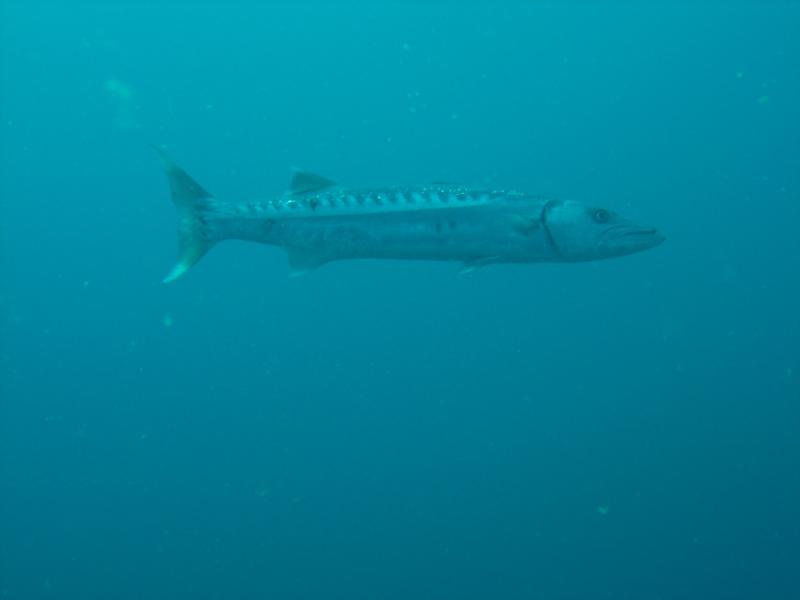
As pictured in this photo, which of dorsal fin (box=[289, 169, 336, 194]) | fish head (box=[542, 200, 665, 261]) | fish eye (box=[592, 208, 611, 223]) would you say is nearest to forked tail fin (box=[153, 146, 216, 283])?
dorsal fin (box=[289, 169, 336, 194])

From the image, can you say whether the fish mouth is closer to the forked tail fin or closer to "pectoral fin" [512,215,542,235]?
"pectoral fin" [512,215,542,235]

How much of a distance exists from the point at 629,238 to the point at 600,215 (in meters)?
0.27

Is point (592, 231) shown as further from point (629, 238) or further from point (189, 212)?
point (189, 212)

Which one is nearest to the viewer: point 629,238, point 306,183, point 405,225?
point 629,238

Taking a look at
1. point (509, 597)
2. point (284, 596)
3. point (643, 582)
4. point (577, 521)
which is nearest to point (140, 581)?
point (284, 596)

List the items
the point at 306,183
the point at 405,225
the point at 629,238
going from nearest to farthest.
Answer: the point at 629,238 → the point at 405,225 → the point at 306,183

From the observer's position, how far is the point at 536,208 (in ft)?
15.6

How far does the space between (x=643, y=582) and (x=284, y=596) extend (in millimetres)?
5264

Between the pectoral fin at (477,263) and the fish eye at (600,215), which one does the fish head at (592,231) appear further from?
the pectoral fin at (477,263)

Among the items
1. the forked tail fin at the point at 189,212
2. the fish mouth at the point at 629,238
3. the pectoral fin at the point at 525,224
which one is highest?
the forked tail fin at the point at 189,212

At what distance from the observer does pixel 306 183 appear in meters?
5.11

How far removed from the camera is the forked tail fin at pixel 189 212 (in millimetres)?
5105

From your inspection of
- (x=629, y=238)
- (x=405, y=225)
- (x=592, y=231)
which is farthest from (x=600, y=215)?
(x=405, y=225)

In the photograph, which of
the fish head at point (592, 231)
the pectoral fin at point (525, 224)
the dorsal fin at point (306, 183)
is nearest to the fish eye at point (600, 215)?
the fish head at point (592, 231)
